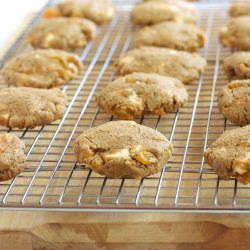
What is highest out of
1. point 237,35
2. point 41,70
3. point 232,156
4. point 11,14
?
point 232,156

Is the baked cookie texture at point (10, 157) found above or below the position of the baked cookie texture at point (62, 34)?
above

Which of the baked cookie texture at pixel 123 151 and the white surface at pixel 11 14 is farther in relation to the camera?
the white surface at pixel 11 14

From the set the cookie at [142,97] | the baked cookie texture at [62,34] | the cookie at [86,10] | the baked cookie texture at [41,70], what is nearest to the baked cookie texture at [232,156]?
the cookie at [142,97]

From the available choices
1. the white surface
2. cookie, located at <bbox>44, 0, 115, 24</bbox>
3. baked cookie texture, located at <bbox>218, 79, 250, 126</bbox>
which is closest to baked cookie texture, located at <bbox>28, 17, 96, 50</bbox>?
cookie, located at <bbox>44, 0, 115, 24</bbox>

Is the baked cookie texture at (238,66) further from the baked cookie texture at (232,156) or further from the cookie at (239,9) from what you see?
the cookie at (239,9)

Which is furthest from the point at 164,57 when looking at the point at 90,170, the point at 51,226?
the point at 51,226

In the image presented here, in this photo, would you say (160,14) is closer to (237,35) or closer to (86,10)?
(86,10)

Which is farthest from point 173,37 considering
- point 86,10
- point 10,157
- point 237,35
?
point 10,157
